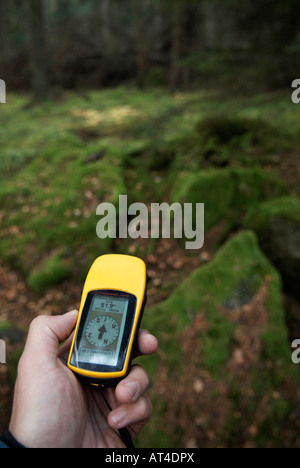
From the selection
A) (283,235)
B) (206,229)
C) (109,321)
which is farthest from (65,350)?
(283,235)

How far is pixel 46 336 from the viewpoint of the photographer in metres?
1.97

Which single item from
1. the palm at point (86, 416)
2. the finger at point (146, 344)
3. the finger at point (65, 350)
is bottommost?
the palm at point (86, 416)

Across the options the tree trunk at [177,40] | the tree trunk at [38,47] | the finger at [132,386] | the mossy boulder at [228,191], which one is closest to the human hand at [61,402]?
the finger at [132,386]

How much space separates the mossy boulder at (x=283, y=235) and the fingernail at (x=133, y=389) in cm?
320

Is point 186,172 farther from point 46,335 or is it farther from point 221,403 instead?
point 46,335

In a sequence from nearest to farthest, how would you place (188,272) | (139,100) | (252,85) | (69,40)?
(188,272) < (252,85) < (139,100) < (69,40)

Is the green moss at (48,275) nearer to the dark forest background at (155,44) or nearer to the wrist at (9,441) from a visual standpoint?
the wrist at (9,441)

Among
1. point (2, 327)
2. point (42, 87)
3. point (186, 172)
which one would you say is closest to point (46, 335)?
point (2, 327)

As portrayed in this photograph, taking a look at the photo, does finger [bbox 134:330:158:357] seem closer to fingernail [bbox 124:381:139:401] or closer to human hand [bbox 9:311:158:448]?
human hand [bbox 9:311:158:448]

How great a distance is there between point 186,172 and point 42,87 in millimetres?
10536

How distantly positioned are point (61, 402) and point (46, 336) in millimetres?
386

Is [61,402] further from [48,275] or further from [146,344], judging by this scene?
[48,275]

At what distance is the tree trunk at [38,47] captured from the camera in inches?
482
